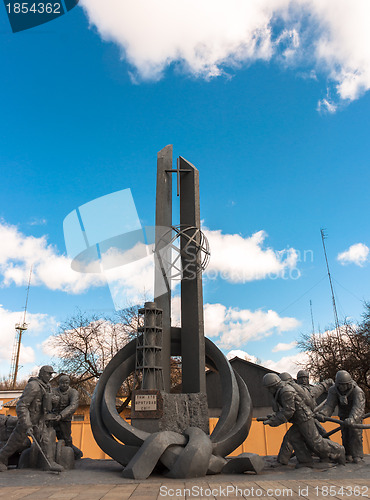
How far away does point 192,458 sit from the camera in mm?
6980

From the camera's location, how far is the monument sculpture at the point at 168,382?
727 cm

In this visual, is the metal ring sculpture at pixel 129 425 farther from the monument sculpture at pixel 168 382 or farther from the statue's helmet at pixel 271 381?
the statue's helmet at pixel 271 381

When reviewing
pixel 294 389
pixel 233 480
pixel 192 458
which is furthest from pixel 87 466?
pixel 294 389

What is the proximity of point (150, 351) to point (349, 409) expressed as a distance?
4.53m

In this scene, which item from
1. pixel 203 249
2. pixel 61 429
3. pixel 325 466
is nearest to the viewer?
pixel 325 466

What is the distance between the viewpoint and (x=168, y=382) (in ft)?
33.4

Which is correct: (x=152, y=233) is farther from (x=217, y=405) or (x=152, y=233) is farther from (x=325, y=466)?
(x=217, y=405)

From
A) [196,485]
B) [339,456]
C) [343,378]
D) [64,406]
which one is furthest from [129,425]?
[343,378]

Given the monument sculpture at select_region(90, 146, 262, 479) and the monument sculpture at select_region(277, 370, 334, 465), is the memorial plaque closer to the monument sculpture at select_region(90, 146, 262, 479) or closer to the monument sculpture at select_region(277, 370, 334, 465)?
the monument sculpture at select_region(90, 146, 262, 479)

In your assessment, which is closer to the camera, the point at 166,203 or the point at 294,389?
the point at 294,389

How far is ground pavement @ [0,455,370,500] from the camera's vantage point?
16.7 ft

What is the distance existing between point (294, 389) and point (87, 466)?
470 cm

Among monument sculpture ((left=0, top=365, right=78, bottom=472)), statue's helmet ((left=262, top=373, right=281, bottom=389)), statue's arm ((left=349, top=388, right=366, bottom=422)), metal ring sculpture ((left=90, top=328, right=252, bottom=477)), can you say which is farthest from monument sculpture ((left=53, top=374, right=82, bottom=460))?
statue's arm ((left=349, top=388, right=366, bottom=422))

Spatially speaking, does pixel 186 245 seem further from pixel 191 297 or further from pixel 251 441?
A: pixel 251 441
